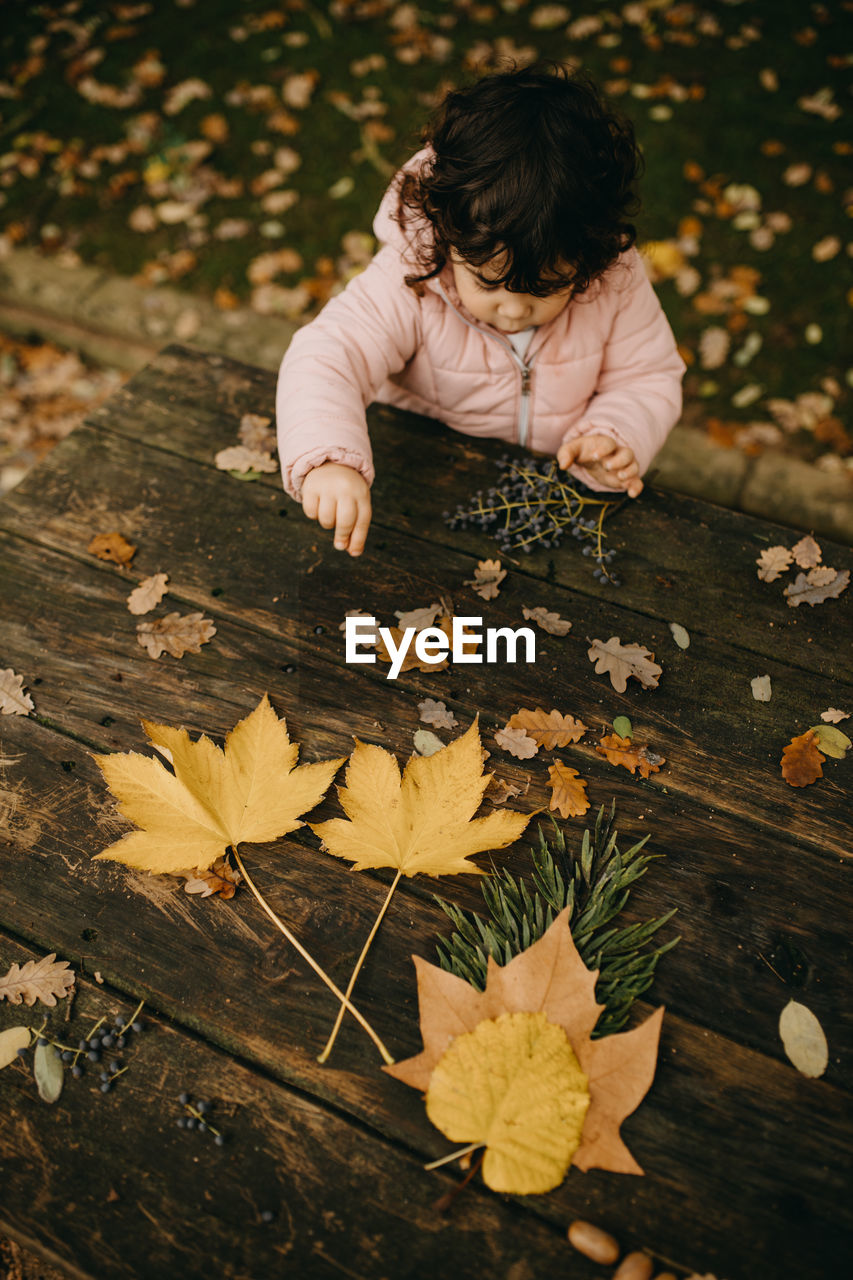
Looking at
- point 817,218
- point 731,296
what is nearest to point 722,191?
point 817,218

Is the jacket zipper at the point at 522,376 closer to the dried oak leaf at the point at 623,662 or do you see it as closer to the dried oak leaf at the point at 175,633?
the dried oak leaf at the point at 623,662

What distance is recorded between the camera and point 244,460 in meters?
1.87

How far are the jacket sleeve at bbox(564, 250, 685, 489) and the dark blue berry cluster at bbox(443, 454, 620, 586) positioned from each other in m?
0.06

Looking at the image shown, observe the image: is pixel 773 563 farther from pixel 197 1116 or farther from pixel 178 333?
pixel 178 333

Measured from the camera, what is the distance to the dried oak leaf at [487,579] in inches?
64.9

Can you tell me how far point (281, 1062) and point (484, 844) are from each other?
17.9 inches

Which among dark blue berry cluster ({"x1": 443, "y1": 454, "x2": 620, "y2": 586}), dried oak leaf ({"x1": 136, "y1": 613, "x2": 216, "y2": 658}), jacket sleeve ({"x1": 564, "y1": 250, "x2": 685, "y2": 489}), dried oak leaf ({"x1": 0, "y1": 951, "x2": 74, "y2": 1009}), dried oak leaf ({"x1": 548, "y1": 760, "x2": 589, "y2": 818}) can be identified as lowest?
dried oak leaf ({"x1": 0, "y1": 951, "x2": 74, "y2": 1009})

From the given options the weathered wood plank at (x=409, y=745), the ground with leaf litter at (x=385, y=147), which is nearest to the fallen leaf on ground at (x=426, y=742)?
the weathered wood plank at (x=409, y=745)

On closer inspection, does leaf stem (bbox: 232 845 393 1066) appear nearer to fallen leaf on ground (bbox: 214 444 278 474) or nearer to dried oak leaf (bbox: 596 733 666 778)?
dried oak leaf (bbox: 596 733 666 778)

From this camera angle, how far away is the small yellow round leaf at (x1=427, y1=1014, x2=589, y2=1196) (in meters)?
1.02

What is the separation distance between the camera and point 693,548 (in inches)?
68.7

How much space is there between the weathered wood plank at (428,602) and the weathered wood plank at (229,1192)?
0.73 meters

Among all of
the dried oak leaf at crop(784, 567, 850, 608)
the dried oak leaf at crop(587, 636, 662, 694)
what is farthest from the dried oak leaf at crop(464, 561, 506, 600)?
the dried oak leaf at crop(784, 567, 850, 608)

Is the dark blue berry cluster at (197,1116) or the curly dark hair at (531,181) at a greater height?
the curly dark hair at (531,181)
